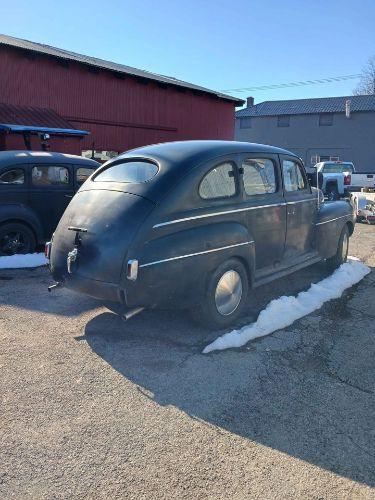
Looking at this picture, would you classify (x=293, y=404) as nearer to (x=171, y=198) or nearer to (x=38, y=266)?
(x=171, y=198)

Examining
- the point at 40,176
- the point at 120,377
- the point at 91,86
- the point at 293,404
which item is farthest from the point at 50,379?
the point at 91,86

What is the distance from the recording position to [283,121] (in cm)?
4150

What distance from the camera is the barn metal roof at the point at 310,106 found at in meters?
39.0

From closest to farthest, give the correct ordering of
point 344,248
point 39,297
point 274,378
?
point 274,378 < point 39,297 < point 344,248

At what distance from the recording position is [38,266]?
283 inches

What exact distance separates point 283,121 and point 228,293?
130 ft

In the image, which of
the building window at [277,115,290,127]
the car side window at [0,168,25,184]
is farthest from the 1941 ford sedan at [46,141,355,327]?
the building window at [277,115,290,127]

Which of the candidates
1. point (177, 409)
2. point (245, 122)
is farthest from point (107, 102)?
point (245, 122)

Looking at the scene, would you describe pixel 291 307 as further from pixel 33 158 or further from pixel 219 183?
pixel 33 158

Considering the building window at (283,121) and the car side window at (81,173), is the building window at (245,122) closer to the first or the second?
the building window at (283,121)

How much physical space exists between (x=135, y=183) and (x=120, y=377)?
1.91m

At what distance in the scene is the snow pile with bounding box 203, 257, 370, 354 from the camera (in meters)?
4.41

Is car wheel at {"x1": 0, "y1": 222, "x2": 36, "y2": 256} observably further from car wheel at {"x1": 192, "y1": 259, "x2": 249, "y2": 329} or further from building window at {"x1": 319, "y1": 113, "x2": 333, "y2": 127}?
building window at {"x1": 319, "y1": 113, "x2": 333, "y2": 127}

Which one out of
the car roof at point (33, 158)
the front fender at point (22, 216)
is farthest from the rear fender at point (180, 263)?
the car roof at point (33, 158)
